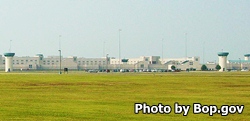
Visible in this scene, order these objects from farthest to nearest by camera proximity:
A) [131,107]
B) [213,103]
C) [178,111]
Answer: [213,103], [131,107], [178,111]

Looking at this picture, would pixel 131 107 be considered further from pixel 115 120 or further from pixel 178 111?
pixel 115 120

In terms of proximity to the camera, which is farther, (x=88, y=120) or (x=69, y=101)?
(x=69, y=101)

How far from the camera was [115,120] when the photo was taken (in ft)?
79.8

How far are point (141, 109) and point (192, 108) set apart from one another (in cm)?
335

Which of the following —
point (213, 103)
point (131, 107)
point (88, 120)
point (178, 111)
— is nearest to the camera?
point (88, 120)

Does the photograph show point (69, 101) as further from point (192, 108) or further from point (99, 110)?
point (192, 108)

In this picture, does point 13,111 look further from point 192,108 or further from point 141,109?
point 192,108

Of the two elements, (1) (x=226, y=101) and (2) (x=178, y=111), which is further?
(1) (x=226, y=101)

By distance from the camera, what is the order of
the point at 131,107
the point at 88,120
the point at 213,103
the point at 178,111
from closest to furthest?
the point at 88,120
the point at 178,111
the point at 131,107
the point at 213,103

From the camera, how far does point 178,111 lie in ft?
91.2

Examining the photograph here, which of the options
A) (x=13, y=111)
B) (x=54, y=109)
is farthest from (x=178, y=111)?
(x=13, y=111)

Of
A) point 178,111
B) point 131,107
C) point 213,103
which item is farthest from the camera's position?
point 213,103

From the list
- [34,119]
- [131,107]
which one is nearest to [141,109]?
[131,107]

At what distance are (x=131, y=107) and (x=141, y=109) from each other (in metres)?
2.01
